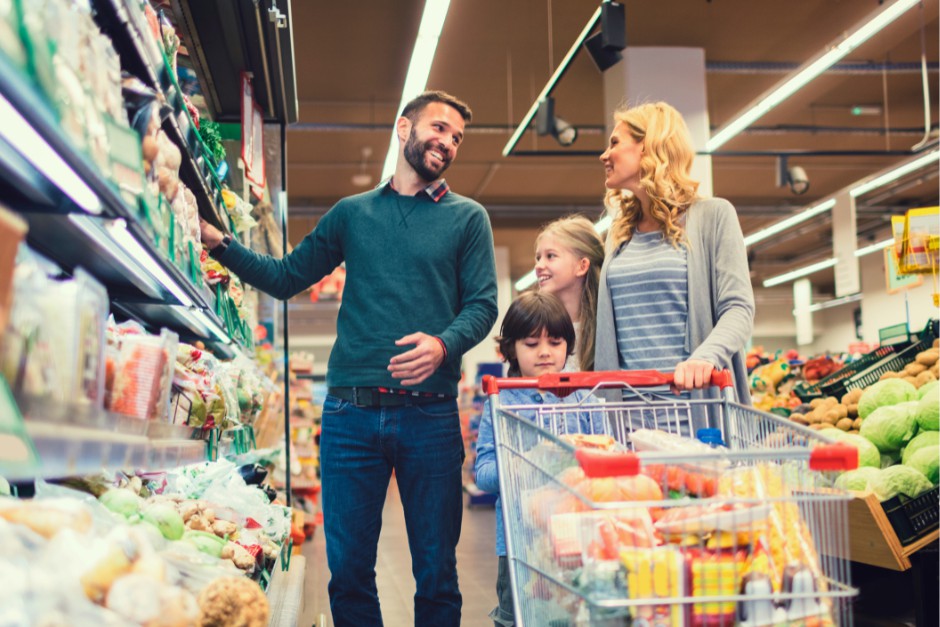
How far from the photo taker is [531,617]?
1839 mm

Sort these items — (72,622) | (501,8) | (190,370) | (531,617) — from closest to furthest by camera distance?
(72,622) < (531,617) < (190,370) < (501,8)

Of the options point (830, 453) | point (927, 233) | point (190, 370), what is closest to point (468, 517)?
point (927, 233)

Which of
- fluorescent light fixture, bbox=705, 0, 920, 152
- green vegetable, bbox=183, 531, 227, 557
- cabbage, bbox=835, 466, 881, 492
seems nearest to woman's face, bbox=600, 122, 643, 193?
green vegetable, bbox=183, 531, 227, 557

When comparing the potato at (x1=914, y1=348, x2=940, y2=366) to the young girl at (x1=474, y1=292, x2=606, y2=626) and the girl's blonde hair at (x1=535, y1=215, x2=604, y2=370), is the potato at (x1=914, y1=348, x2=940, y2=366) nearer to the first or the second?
the girl's blonde hair at (x1=535, y1=215, x2=604, y2=370)

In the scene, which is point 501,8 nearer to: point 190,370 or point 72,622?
point 190,370

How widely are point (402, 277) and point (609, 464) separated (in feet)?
4.27

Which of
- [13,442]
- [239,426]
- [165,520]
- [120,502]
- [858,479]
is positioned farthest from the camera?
[858,479]

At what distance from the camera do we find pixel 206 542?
2150 millimetres

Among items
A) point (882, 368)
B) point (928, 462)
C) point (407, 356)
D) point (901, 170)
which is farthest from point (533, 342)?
point (901, 170)

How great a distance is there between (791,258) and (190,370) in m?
22.1

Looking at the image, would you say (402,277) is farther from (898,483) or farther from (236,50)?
(898,483)

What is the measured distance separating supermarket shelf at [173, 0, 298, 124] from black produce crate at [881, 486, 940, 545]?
9.35 feet

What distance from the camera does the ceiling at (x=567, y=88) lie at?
8461mm

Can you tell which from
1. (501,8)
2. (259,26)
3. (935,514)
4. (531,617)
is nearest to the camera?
(531,617)
